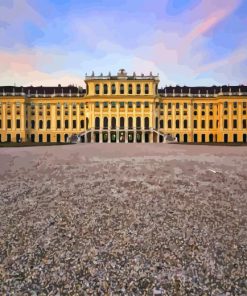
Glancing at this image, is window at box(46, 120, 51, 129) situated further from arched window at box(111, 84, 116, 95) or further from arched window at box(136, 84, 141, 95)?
arched window at box(136, 84, 141, 95)

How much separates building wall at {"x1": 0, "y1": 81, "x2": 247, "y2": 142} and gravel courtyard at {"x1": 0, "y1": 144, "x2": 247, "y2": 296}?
235 ft

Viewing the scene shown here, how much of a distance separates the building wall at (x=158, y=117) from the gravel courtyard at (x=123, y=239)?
71.8m

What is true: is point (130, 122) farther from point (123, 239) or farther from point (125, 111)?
point (123, 239)

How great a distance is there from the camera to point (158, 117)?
3236 inches

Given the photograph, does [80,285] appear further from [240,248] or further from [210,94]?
[210,94]

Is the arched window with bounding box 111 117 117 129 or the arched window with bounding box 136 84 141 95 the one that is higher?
the arched window with bounding box 136 84 141 95

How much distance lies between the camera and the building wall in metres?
81.9

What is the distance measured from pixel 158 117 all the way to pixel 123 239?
76798 millimetres

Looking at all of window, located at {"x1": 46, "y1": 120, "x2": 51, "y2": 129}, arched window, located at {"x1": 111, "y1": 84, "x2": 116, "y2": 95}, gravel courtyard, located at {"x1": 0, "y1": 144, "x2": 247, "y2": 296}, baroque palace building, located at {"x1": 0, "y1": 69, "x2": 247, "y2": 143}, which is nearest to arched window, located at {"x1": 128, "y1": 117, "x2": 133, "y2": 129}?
baroque palace building, located at {"x1": 0, "y1": 69, "x2": 247, "y2": 143}

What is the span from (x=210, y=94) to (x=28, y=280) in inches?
3282

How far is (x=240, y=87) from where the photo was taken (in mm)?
85062

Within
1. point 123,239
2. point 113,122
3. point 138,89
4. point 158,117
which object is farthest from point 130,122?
point 123,239

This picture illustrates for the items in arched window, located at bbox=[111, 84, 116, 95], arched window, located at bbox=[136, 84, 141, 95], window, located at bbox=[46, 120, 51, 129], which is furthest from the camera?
window, located at bbox=[46, 120, 51, 129]

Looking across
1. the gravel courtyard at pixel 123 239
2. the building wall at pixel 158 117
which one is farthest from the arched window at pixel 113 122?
the gravel courtyard at pixel 123 239
